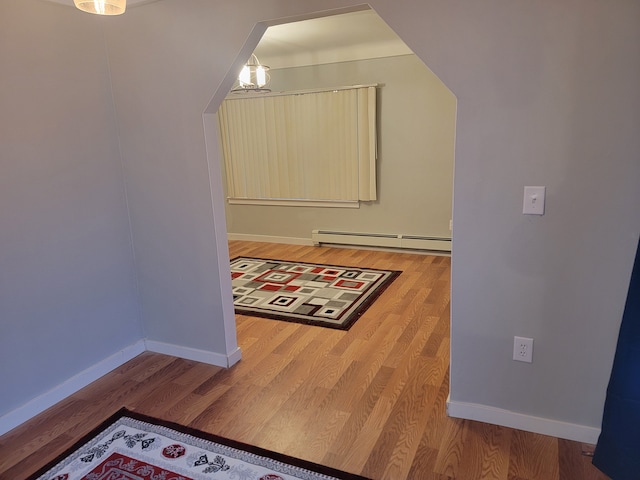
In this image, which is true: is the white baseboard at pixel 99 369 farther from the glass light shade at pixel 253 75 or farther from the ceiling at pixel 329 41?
the ceiling at pixel 329 41

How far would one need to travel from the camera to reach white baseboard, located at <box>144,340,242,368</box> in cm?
272

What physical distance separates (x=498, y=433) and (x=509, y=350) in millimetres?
390

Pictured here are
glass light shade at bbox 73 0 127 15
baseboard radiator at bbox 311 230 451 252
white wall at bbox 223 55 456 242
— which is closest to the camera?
glass light shade at bbox 73 0 127 15

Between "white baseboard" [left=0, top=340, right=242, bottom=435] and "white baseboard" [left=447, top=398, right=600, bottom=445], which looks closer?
"white baseboard" [left=447, top=398, right=600, bottom=445]

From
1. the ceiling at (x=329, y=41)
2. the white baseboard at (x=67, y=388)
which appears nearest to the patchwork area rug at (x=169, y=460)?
the white baseboard at (x=67, y=388)

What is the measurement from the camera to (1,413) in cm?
215

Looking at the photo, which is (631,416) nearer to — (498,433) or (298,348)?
(498,433)

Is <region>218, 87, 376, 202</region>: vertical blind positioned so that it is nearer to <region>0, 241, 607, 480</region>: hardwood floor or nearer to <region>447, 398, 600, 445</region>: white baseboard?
<region>0, 241, 607, 480</region>: hardwood floor

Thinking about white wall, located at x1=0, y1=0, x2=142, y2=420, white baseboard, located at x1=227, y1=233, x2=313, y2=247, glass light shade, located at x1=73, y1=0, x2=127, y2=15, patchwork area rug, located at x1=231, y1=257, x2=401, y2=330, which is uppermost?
glass light shade, located at x1=73, y1=0, x2=127, y2=15

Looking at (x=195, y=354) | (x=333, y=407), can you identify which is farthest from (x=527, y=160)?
(x=195, y=354)

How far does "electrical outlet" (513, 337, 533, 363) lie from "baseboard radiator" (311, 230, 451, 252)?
2.87 m

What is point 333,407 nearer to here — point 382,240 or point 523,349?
point 523,349

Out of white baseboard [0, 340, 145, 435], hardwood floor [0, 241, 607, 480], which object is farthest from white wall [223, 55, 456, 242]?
white baseboard [0, 340, 145, 435]

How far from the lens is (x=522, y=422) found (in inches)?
80.1
